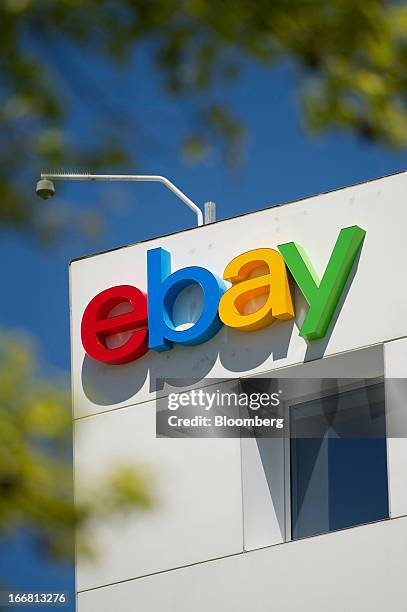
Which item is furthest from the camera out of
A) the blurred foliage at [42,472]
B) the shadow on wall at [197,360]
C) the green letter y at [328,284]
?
the shadow on wall at [197,360]

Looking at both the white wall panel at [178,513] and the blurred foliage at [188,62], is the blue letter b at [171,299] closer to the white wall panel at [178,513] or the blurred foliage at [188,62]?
the white wall panel at [178,513]

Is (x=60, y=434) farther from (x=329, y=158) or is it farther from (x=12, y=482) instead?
(x=329, y=158)

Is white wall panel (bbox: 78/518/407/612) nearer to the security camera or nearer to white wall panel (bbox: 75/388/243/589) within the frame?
white wall panel (bbox: 75/388/243/589)

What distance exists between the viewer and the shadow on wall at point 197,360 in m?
15.4

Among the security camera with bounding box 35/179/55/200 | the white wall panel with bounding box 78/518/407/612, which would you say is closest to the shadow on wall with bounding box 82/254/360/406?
the white wall panel with bounding box 78/518/407/612

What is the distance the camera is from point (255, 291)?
52.0 ft

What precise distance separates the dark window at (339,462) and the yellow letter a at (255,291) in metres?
1.08

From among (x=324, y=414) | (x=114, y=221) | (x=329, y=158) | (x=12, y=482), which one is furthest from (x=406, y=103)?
(x=329, y=158)

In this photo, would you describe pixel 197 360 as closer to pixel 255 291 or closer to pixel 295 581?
pixel 255 291

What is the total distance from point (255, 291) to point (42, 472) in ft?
36.6

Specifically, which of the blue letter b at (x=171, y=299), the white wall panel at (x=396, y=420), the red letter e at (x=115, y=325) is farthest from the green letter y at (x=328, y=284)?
the red letter e at (x=115, y=325)

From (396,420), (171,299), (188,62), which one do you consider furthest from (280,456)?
(188,62)

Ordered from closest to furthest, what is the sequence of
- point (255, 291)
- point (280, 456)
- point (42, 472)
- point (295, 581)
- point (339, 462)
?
point (42, 472) < point (295, 581) < point (339, 462) < point (280, 456) < point (255, 291)

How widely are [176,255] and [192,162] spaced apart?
10937mm
